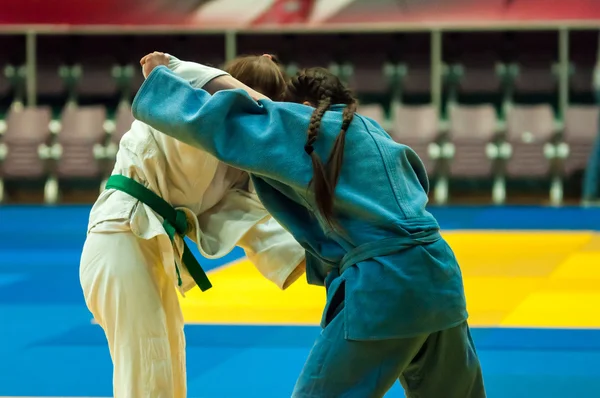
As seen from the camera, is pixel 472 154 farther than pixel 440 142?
No

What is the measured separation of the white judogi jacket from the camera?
3.48 meters

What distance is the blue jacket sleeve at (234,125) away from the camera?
Answer: 2945mm

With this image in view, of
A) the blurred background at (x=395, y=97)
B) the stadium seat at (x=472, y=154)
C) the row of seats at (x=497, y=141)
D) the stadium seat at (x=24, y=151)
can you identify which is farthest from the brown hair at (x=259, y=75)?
the stadium seat at (x=24, y=151)

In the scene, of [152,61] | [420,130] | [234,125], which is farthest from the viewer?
[420,130]

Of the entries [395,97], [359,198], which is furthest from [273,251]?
[395,97]

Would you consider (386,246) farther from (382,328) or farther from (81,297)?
(81,297)

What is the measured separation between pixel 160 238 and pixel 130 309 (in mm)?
273

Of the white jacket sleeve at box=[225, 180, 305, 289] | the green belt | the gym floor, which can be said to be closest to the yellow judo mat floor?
the gym floor

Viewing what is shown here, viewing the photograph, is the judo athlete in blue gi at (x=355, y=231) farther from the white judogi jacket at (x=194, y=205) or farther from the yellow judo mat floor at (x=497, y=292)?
the yellow judo mat floor at (x=497, y=292)

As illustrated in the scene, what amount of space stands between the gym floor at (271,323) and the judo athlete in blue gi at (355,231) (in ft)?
6.50

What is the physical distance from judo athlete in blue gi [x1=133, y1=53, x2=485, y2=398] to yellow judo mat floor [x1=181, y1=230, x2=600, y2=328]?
3.67m

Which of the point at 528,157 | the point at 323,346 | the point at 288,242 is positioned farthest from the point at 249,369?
the point at 528,157

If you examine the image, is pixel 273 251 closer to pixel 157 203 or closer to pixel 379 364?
pixel 157 203

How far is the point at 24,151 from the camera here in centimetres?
1628
